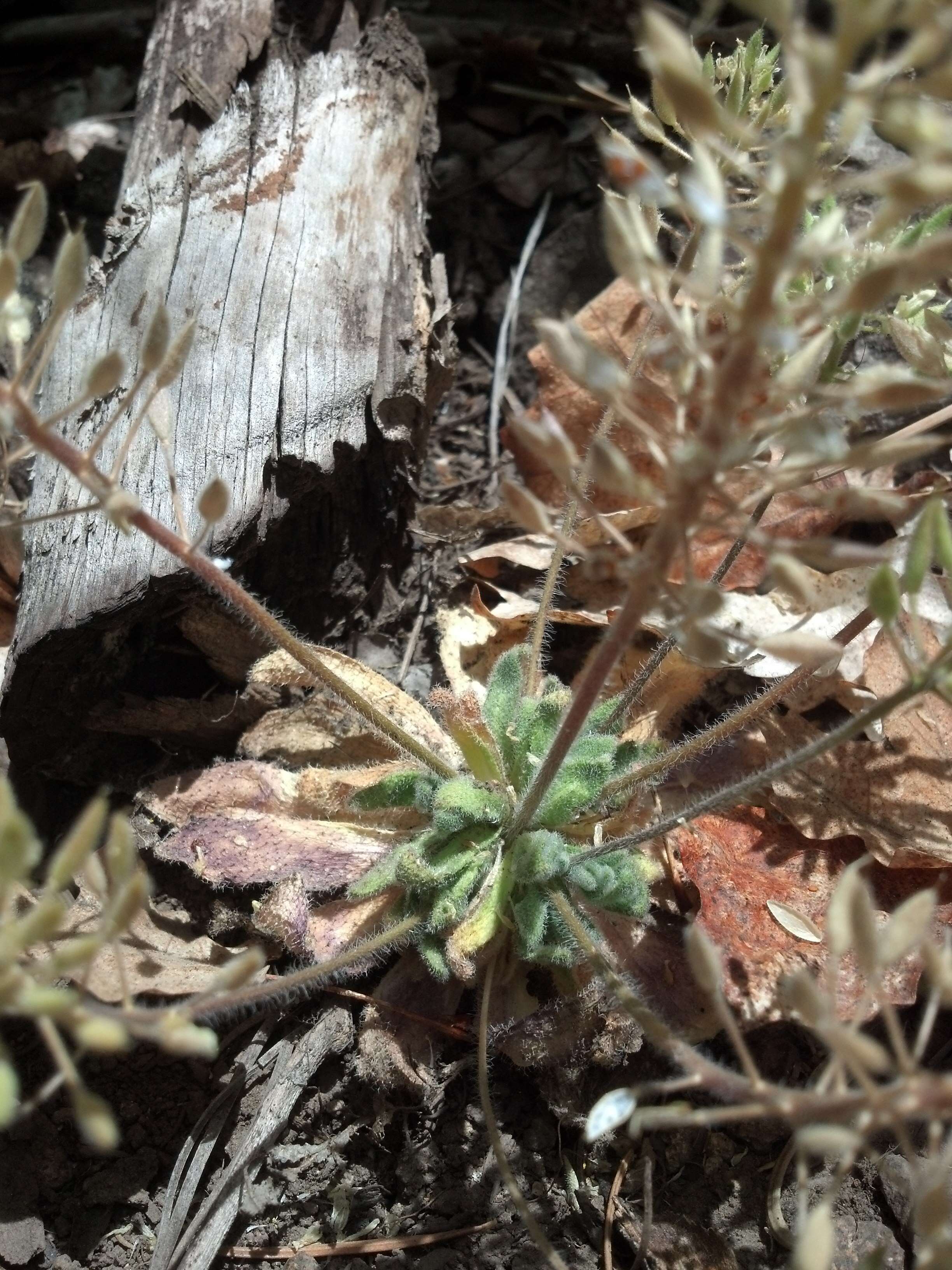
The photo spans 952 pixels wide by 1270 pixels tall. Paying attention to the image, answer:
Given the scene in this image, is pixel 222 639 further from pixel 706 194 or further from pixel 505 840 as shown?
pixel 706 194

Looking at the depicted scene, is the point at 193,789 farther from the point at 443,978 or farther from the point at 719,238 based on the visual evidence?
the point at 719,238

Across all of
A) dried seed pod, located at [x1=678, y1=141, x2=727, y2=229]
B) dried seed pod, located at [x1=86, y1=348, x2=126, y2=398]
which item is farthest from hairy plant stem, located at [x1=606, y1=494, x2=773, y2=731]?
dried seed pod, located at [x1=86, y1=348, x2=126, y2=398]

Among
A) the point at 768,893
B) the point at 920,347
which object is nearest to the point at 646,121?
the point at 920,347

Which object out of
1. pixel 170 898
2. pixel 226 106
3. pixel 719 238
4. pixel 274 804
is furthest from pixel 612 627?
pixel 226 106

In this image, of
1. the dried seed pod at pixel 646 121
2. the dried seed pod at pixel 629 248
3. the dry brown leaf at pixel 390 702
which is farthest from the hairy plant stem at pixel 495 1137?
the dried seed pod at pixel 646 121

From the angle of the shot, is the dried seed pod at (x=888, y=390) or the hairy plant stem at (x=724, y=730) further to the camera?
the hairy plant stem at (x=724, y=730)

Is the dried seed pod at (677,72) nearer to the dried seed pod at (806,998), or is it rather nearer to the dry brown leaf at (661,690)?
the dried seed pod at (806,998)

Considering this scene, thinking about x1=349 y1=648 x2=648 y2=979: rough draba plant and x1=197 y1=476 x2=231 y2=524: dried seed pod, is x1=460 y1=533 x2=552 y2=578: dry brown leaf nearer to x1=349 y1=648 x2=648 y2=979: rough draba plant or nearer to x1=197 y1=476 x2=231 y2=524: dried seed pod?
x1=349 y1=648 x2=648 y2=979: rough draba plant
